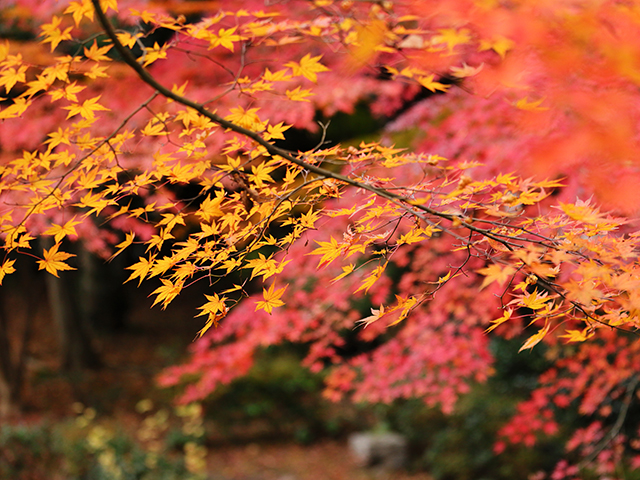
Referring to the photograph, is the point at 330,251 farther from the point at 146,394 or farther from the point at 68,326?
the point at 68,326

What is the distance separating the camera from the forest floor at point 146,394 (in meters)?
6.65

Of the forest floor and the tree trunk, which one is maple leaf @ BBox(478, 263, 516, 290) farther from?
the tree trunk

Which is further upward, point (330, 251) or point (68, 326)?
point (330, 251)

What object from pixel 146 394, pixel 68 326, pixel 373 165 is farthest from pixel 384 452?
pixel 373 165

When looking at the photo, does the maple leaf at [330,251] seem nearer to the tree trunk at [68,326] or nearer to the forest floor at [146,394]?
the forest floor at [146,394]

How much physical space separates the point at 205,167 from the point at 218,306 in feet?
1.33

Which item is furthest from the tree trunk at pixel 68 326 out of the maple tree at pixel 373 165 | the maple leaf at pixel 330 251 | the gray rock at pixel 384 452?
the maple leaf at pixel 330 251

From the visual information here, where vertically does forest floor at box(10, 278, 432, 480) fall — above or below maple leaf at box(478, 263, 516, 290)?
below

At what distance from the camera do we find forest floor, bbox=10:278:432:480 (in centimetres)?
665

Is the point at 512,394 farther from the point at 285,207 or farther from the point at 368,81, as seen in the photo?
the point at 285,207

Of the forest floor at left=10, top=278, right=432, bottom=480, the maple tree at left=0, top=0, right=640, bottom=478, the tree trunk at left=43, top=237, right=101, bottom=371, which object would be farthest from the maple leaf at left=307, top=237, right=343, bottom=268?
the tree trunk at left=43, top=237, right=101, bottom=371

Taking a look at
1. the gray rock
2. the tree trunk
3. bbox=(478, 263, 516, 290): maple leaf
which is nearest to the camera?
bbox=(478, 263, 516, 290): maple leaf

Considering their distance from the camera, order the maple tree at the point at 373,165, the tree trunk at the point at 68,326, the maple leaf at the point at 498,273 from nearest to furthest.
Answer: the maple leaf at the point at 498,273, the maple tree at the point at 373,165, the tree trunk at the point at 68,326

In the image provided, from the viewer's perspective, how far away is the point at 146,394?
27.0 feet
